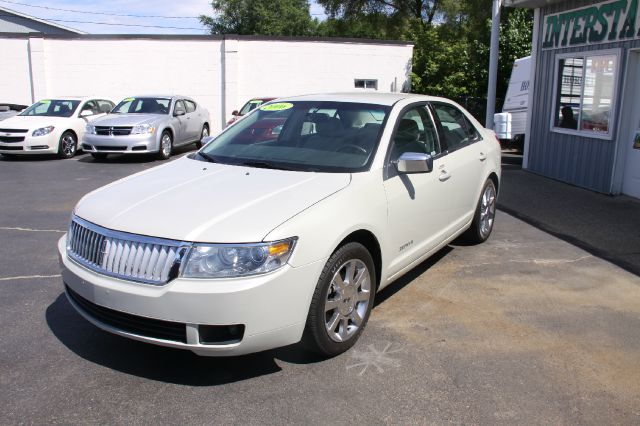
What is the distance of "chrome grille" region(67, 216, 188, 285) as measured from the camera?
3.15m

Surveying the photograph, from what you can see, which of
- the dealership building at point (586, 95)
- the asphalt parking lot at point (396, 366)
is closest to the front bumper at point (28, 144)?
the asphalt parking lot at point (396, 366)

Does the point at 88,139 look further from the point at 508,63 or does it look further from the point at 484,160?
the point at 508,63

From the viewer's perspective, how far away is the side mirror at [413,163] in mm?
4203

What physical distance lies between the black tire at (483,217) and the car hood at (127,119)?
9226mm

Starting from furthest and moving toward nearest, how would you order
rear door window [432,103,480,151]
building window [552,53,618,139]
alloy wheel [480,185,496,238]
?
1. building window [552,53,618,139]
2. alloy wheel [480,185,496,238]
3. rear door window [432,103,480,151]

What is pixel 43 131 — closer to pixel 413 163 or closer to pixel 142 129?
pixel 142 129

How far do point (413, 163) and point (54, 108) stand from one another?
13284 mm

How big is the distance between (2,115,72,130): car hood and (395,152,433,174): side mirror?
11993 mm

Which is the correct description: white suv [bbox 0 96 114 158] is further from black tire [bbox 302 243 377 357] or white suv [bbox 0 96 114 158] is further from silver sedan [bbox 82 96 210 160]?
black tire [bbox 302 243 377 357]

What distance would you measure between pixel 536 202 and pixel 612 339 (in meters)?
4.86

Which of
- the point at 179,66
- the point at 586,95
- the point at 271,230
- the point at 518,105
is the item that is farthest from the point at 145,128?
the point at 271,230

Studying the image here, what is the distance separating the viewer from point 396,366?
3654 millimetres

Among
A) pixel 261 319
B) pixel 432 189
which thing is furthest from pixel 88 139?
pixel 261 319

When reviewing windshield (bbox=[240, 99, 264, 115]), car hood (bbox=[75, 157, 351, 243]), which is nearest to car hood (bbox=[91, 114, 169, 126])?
windshield (bbox=[240, 99, 264, 115])
